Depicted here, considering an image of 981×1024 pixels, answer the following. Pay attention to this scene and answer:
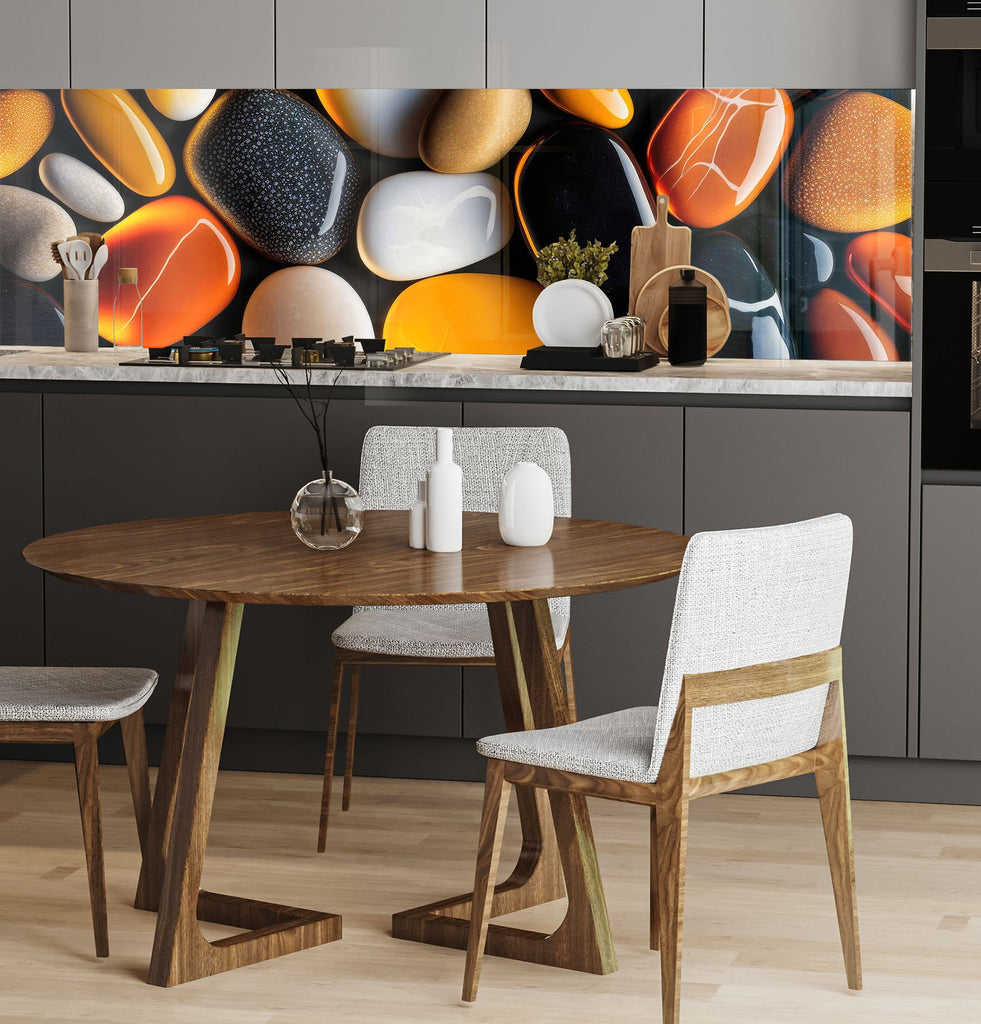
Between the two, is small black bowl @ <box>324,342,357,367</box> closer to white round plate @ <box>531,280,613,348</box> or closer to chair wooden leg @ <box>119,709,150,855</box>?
white round plate @ <box>531,280,613,348</box>

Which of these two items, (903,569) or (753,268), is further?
(753,268)

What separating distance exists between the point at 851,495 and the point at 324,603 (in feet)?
5.58

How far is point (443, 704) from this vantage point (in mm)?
3996

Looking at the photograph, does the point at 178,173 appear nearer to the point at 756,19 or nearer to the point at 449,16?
the point at 449,16

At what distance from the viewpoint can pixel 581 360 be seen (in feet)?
13.4

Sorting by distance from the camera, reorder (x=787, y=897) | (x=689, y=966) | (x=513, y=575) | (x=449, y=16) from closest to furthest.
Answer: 1. (x=513, y=575)
2. (x=689, y=966)
3. (x=787, y=897)
4. (x=449, y=16)

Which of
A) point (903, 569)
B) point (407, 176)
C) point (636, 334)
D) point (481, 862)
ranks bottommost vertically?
point (481, 862)

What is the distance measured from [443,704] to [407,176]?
5.08 ft

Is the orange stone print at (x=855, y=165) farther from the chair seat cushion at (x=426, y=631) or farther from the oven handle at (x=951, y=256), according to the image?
the chair seat cushion at (x=426, y=631)

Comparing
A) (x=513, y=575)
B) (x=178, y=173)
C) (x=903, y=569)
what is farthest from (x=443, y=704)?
(x=178, y=173)

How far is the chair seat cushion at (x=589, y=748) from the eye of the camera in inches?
97.6

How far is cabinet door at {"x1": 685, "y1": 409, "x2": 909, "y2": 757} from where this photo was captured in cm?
378

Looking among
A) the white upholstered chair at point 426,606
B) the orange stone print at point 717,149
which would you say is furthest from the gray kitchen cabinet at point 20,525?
the orange stone print at point 717,149

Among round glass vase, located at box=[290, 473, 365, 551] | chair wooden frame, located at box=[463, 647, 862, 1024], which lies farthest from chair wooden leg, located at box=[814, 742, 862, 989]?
round glass vase, located at box=[290, 473, 365, 551]
